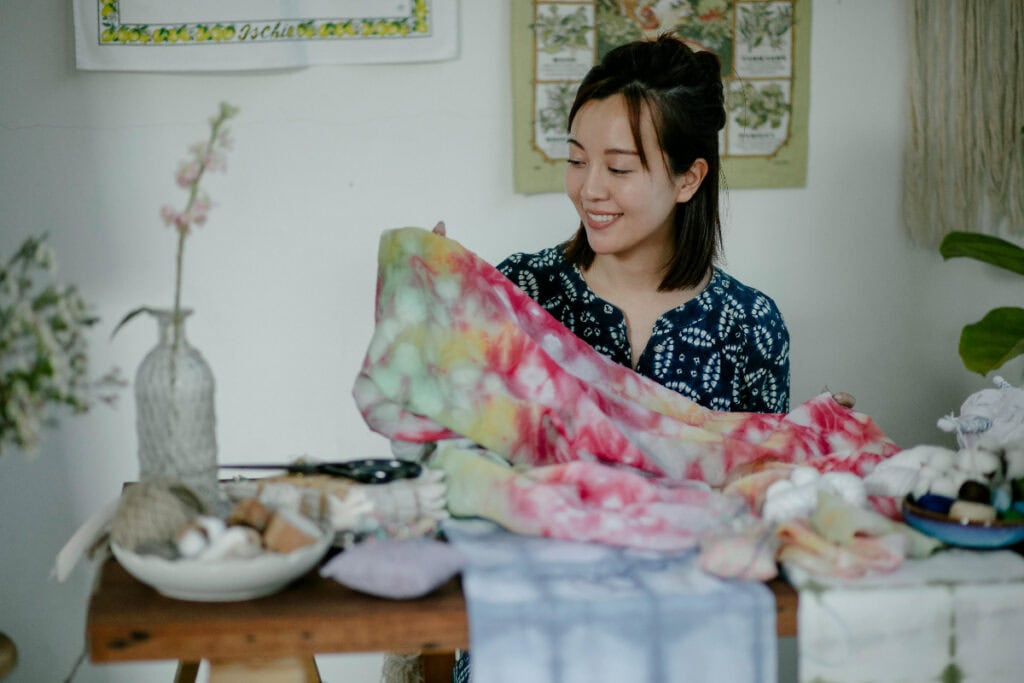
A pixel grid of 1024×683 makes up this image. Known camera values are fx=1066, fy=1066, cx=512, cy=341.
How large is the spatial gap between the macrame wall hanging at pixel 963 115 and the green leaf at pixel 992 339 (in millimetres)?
485

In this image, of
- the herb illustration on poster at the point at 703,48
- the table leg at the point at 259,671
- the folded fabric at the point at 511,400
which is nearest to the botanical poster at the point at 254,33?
the herb illustration on poster at the point at 703,48

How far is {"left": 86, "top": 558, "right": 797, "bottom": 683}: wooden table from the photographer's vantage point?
3.20 feet

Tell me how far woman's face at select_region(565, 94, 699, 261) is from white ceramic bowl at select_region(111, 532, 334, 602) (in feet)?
2.74

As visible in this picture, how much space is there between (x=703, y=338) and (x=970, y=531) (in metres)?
0.72

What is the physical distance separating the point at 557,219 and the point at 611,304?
1.48 feet

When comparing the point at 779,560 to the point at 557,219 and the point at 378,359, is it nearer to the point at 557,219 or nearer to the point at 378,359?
the point at 378,359

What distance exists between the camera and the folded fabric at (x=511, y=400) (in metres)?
1.33

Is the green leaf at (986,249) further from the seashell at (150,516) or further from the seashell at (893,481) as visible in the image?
the seashell at (150,516)

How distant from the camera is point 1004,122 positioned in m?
2.23

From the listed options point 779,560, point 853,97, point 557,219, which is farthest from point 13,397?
point 853,97

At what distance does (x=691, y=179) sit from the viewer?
178cm

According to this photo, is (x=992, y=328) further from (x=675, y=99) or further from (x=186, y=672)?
(x=186, y=672)

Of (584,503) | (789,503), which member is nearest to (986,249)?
(789,503)

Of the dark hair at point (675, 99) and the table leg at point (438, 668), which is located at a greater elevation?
the dark hair at point (675, 99)
